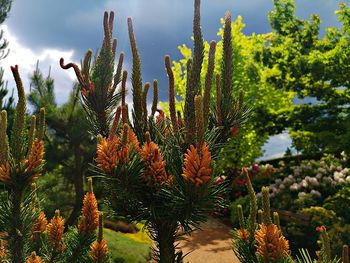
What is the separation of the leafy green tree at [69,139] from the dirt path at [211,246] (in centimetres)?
359

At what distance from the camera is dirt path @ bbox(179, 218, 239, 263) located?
10.4 meters

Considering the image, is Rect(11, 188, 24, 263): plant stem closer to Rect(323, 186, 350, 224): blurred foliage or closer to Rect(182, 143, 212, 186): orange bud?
Rect(182, 143, 212, 186): orange bud

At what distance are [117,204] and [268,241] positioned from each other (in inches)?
32.3

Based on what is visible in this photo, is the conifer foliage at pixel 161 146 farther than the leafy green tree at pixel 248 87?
No

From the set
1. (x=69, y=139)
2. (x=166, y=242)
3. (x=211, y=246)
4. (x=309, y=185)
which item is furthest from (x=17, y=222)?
(x=309, y=185)

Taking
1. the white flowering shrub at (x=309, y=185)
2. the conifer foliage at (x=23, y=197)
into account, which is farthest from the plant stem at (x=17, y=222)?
the white flowering shrub at (x=309, y=185)

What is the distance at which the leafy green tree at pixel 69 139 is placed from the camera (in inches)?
424

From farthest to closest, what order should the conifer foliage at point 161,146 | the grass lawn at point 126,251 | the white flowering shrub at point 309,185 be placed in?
1. the white flowering shrub at point 309,185
2. the grass lawn at point 126,251
3. the conifer foliage at point 161,146

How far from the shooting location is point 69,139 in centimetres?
1100

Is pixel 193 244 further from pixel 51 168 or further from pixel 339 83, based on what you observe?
pixel 339 83

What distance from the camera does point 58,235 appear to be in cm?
245

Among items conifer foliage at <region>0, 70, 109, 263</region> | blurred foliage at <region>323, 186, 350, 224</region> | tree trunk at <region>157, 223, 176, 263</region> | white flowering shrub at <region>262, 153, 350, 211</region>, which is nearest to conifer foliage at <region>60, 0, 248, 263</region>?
tree trunk at <region>157, 223, 176, 263</region>

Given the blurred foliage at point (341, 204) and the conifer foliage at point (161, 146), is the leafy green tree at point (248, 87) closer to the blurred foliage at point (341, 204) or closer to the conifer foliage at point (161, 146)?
the blurred foliage at point (341, 204)

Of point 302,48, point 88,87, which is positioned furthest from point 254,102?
point 88,87
